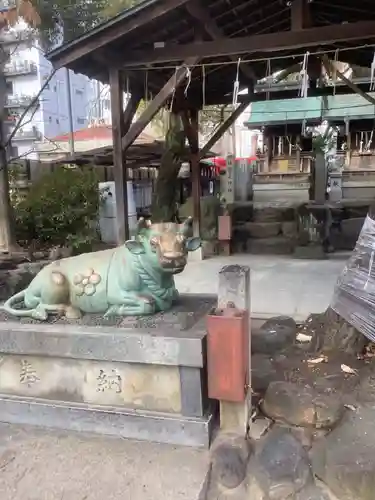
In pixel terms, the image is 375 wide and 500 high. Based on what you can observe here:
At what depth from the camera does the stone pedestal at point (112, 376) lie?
9.67 ft

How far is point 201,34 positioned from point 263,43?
99cm

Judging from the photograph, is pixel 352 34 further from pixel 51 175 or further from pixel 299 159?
pixel 299 159

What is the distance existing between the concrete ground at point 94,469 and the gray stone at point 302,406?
548 mm

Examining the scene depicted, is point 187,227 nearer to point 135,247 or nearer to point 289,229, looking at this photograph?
point 135,247

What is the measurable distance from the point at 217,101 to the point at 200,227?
2831mm

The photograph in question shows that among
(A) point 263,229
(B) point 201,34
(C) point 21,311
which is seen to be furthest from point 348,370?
(A) point 263,229

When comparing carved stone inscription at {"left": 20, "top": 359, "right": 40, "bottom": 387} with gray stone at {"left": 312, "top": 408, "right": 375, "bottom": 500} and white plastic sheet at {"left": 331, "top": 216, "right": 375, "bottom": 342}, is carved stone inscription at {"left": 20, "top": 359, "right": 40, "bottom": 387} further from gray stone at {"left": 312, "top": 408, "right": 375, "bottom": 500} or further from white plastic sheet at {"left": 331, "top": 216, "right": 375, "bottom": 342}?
white plastic sheet at {"left": 331, "top": 216, "right": 375, "bottom": 342}

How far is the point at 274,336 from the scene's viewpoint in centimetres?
425

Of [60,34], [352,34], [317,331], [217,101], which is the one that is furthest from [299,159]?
[317,331]

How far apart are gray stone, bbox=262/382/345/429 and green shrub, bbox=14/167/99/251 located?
637 cm

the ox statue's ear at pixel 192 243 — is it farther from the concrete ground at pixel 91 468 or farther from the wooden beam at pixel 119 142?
the wooden beam at pixel 119 142

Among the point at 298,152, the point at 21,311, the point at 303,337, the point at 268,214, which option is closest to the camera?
the point at 21,311

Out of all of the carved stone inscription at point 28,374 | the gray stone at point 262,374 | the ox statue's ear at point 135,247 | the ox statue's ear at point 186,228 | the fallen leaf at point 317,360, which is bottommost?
the gray stone at point 262,374

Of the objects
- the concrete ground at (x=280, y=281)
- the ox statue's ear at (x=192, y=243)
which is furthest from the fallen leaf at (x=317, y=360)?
the concrete ground at (x=280, y=281)
